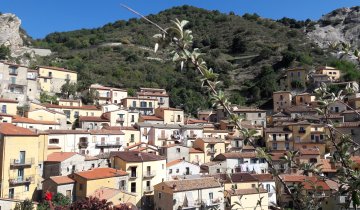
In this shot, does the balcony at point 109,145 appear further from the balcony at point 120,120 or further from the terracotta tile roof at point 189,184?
the terracotta tile roof at point 189,184

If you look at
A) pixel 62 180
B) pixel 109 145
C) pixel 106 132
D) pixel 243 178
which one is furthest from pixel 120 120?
pixel 243 178

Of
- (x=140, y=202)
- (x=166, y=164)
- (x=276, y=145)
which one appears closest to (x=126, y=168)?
→ (x=140, y=202)

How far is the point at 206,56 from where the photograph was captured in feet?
127

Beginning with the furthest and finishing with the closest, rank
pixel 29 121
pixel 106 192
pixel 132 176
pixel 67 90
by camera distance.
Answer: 1. pixel 67 90
2. pixel 29 121
3. pixel 132 176
4. pixel 106 192

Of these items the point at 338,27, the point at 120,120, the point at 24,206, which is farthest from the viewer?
the point at 338,27

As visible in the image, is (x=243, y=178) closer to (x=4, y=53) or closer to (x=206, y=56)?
(x=206, y=56)

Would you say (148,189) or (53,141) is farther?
(53,141)

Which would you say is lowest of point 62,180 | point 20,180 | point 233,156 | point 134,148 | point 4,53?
point 62,180

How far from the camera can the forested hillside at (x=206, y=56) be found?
6344 centimetres

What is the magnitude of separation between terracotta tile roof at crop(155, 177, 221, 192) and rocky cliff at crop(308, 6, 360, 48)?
74681mm

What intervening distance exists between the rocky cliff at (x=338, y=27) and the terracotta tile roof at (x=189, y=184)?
245 feet

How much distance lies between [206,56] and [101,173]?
1803 cm

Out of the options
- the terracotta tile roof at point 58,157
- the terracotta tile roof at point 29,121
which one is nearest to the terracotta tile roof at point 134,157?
the terracotta tile roof at point 58,157

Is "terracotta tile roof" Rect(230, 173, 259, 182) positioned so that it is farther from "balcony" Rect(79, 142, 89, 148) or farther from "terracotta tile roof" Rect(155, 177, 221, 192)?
"balcony" Rect(79, 142, 89, 148)
